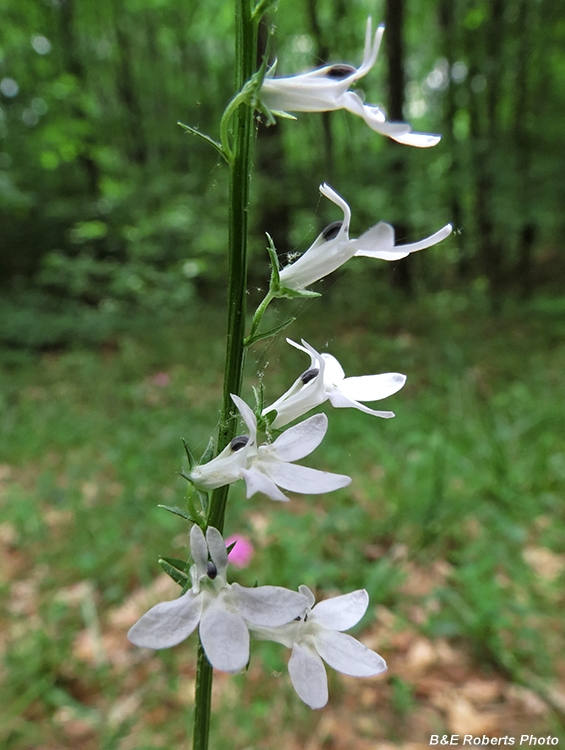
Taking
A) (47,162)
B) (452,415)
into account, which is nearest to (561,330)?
(452,415)

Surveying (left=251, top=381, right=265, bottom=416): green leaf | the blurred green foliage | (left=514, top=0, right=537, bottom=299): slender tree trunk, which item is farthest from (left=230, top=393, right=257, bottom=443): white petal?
(left=514, top=0, right=537, bottom=299): slender tree trunk

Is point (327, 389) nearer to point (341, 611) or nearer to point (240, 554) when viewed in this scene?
point (341, 611)

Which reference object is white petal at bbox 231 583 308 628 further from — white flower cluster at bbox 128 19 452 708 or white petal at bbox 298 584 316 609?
white petal at bbox 298 584 316 609

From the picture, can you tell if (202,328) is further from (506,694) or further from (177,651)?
(506,694)

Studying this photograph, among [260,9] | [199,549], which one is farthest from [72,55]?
[199,549]

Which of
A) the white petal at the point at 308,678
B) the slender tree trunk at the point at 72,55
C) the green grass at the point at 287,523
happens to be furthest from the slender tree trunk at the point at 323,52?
the white petal at the point at 308,678

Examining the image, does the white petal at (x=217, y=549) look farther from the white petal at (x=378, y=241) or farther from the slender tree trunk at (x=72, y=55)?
the slender tree trunk at (x=72, y=55)
